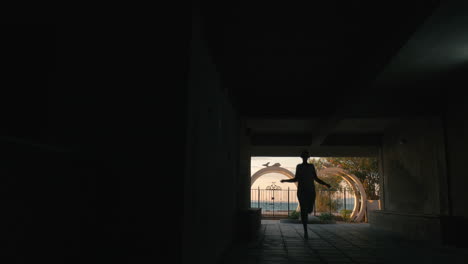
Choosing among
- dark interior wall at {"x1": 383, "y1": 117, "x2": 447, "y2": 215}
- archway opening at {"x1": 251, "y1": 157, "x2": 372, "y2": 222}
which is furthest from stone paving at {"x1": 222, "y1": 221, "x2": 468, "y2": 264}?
archway opening at {"x1": 251, "y1": 157, "x2": 372, "y2": 222}

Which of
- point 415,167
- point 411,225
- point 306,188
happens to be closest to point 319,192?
point 415,167

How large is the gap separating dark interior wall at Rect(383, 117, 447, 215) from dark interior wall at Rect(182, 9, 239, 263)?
600 cm

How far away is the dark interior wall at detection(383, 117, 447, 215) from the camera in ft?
27.9

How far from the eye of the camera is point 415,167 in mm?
9969

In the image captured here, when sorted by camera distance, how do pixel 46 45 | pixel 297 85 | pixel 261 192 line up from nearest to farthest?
pixel 46 45 → pixel 297 85 → pixel 261 192

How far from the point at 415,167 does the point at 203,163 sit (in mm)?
8332

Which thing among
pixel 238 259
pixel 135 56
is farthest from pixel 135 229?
pixel 238 259

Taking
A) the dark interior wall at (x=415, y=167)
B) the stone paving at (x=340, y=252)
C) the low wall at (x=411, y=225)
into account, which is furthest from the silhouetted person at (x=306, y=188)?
the dark interior wall at (x=415, y=167)

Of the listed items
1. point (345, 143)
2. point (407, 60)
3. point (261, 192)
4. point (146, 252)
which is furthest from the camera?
point (261, 192)

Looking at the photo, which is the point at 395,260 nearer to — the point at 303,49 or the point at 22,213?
the point at 303,49

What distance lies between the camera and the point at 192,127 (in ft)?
9.86

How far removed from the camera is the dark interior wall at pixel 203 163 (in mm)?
2932

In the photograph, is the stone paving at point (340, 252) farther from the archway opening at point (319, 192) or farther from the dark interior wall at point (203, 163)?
the archway opening at point (319, 192)

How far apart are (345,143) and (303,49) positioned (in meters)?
8.20
